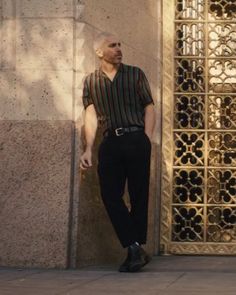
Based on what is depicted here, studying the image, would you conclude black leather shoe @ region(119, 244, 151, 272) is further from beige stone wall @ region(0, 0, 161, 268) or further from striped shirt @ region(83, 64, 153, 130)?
striped shirt @ region(83, 64, 153, 130)

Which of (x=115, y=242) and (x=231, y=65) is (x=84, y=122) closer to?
(x=115, y=242)

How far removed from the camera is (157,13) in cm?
1009

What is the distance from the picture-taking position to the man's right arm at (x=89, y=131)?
819 centimetres

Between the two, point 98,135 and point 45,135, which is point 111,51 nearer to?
point 98,135

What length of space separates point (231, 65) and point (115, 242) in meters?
2.45

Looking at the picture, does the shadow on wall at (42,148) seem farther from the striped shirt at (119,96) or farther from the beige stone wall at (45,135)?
the striped shirt at (119,96)

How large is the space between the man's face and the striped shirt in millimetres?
108

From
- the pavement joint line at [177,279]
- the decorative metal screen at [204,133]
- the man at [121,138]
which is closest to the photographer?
the pavement joint line at [177,279]

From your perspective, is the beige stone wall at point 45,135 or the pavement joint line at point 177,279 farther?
the beige stone wall at point 45,135

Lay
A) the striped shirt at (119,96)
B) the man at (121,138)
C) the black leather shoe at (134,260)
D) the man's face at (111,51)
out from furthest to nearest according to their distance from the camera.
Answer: the man's face at (111,51), the striped shirt at (119,96), the man at (121,138), the black leather shoe at (134,260)

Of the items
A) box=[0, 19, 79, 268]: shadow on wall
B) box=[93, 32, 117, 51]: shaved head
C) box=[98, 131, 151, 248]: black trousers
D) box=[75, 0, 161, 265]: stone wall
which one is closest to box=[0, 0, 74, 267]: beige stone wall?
box=[0, 19, 79, 268]: shadow on wall

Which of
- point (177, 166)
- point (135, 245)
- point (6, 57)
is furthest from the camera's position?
point (177, 166)

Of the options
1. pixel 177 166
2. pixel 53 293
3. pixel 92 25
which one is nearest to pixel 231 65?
pixel 177 166

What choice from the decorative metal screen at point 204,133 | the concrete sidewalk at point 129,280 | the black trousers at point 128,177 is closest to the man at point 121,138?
the black trousers at point 128,177
